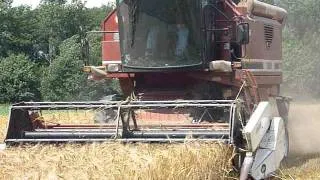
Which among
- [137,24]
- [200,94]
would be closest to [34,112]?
[137,24]

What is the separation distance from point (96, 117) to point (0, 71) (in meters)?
29.1

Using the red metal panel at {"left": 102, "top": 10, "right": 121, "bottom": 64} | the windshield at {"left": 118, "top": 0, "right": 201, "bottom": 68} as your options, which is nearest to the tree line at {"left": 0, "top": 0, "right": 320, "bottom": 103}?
the red metal panel at {"left": 102, "top": 10, "right": 121, "bottom": 64}

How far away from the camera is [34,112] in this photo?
6.27 metres

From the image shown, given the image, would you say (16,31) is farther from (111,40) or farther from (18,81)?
(111,40)

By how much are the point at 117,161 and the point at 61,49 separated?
1156 inches

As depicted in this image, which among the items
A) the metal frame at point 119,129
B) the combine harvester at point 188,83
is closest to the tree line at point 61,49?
the combine harvester at point 188,83

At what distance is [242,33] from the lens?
6.78m

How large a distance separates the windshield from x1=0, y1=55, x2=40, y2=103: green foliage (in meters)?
27.0

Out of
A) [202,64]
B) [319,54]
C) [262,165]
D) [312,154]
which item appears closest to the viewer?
[262,165]

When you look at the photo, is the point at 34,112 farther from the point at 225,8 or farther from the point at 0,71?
the point at 0,71

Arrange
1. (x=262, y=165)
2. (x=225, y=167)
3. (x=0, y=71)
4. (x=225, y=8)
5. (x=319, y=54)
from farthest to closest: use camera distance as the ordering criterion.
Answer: (x=0, y=71), (x=319, y=54), (x=225, y=8), (x=262, y=165), (x=225, y=167)

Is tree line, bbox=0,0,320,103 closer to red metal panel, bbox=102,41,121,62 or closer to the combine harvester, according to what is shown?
red metal panel, bbox=102,41,121,62

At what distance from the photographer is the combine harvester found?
17.8 ft

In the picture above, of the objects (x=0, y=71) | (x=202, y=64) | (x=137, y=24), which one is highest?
(x=137, y=24)
